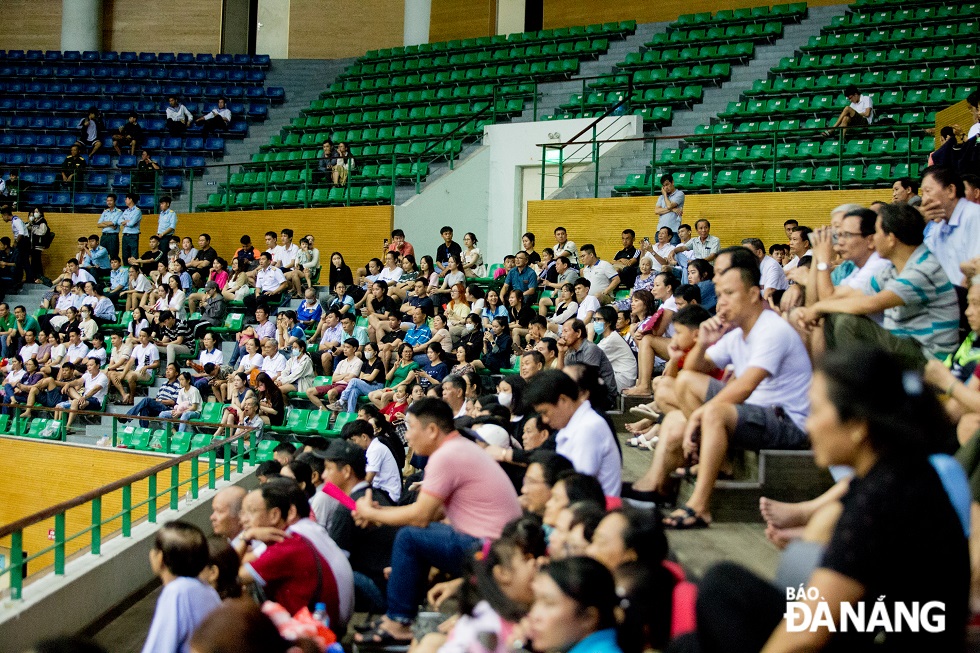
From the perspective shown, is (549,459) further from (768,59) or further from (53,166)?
(53,166)

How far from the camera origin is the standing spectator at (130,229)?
52.3 ft

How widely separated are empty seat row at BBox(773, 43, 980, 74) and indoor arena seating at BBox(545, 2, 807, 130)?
1124 millimetres

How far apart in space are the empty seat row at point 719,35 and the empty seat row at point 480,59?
3.85 ft

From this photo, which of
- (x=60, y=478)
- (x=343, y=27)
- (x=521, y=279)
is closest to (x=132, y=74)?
(x=343, y=27)

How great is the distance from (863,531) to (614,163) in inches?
500

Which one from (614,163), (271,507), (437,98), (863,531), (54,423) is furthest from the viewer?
(437,98)

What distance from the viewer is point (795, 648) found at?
2.11 meters

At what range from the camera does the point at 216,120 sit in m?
19.3

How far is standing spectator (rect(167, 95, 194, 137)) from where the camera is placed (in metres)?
19.2

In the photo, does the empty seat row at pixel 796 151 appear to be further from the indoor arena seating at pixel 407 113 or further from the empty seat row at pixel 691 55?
the indoor arena seating at pixel 407 113

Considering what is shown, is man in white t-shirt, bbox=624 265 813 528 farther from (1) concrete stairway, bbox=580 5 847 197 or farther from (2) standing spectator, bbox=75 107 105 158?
(2) standing spectator, bbox=75 107 105 158

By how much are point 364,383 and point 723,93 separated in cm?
781

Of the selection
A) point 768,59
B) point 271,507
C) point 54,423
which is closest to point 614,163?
point 768,59

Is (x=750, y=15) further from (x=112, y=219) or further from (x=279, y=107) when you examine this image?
(x=112, y=219)
